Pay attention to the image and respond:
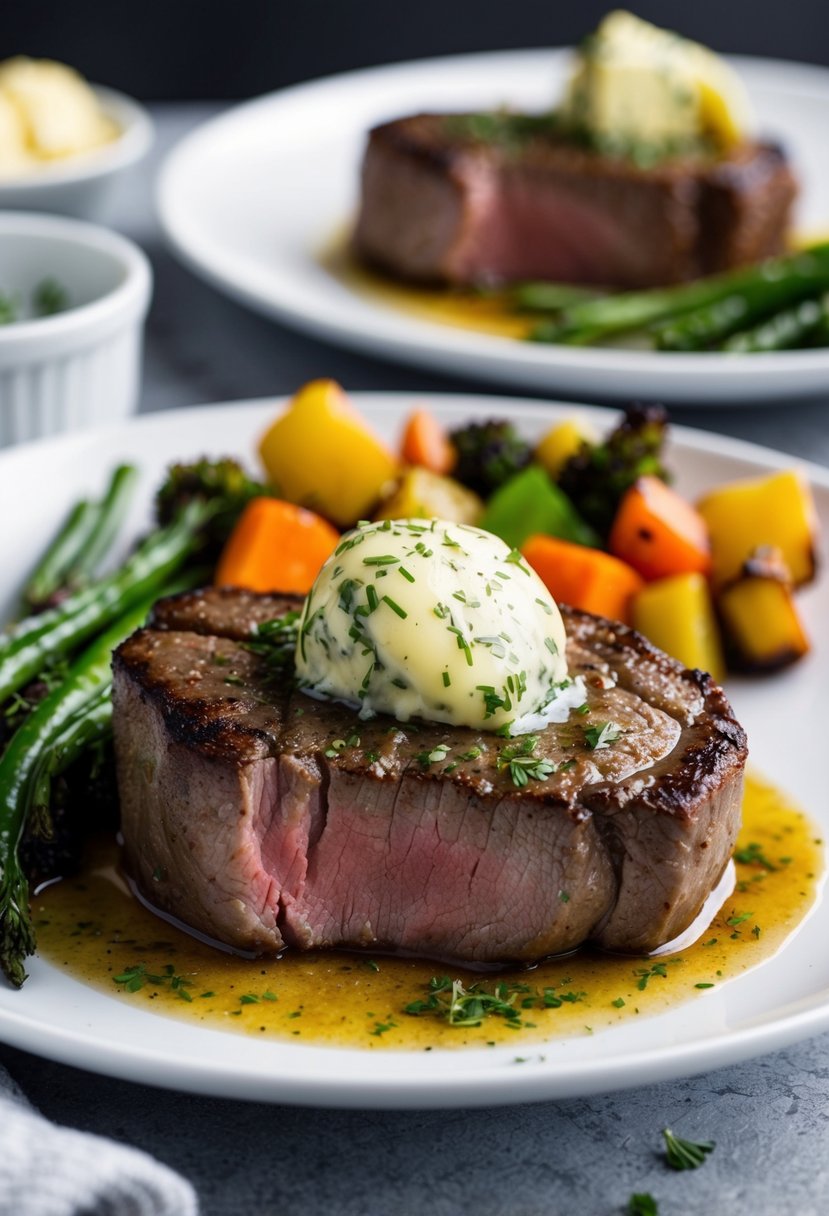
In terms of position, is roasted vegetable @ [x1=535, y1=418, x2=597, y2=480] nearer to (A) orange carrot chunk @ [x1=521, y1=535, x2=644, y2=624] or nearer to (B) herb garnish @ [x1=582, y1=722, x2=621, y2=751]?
(A) orange carrot chunk @ [x1=521, y1=535, x2=644, y2=624]

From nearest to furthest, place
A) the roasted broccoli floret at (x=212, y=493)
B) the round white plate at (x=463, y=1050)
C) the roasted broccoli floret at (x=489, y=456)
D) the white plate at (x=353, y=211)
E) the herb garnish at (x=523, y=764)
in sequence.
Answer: the round white plate at (x=463, y=1050) < the herb garnish at (x=523, y=764) < the roasted broccoli floret at (x=212, y=493) < the roasted broccoli floret at (x=489, y=456) < the white plate at (x=353, y=211)

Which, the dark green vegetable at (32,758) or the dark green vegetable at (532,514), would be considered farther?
the dark green vegetable at (532,514)

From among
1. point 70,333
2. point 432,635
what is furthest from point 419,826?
point 70,333

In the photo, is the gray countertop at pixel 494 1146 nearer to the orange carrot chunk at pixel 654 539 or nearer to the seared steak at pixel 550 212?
the orange carrot chunk at pixel 654 539

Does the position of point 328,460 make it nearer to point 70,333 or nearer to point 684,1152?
point 70,333

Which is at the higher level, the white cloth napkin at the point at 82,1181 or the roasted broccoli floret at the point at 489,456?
the white cloth napkin at the point at 82,1181

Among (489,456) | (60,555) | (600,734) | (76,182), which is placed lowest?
(60,555)

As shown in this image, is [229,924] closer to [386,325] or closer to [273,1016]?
[273,1016]

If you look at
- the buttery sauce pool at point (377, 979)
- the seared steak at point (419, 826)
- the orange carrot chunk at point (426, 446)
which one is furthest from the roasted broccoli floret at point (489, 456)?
the buttery sauce pool at point (377, 979)
